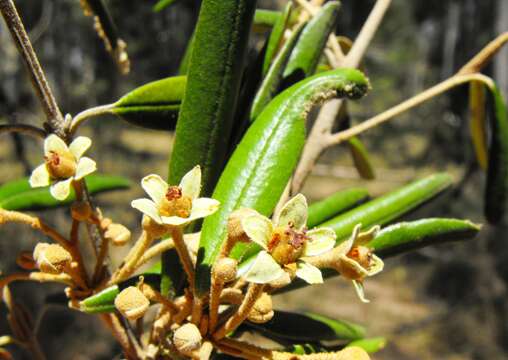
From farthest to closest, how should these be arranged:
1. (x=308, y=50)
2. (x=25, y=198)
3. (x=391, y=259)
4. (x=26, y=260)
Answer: (x=391, y=259) < (x=25, y=198) < (x=308, y=50) < (x=26, y=260)

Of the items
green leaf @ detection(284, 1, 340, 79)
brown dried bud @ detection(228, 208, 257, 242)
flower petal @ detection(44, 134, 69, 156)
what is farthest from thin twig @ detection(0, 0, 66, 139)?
green leaf @ detection(284, 1, 340, 79)

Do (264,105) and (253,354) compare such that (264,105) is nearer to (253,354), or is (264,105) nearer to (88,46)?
(253,354)

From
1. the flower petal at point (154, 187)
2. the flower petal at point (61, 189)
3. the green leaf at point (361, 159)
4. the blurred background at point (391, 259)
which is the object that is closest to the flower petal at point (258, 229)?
the flower petal at point (154, 187)

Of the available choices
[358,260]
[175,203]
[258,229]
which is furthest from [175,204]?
[358,260]

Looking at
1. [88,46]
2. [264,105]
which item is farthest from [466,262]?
[88,46]

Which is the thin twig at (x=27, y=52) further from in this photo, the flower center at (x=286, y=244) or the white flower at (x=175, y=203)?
the flower center at (x=286, y=244)

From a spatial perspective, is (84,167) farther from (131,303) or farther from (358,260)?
(358,260)

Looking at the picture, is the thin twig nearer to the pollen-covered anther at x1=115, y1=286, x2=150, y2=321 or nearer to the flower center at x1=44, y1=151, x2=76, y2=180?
the flower center at x1=44, y1=151, x2=76, y2=180
